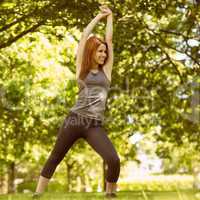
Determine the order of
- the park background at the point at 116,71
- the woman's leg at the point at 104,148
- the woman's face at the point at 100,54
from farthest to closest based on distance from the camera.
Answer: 1. the park background at the point at 116,71
2. the woman's face at the point at 100,54
3. the woman's leg at the point at 104,148

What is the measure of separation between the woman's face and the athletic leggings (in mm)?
797

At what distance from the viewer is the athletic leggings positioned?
5961 millimetres

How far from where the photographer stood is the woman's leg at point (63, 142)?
6109mm

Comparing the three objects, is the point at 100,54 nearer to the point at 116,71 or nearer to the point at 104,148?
the point at 104,148

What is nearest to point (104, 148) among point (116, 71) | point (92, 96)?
point (92, 96)

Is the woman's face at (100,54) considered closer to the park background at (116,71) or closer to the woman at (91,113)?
the woman at (91,113)

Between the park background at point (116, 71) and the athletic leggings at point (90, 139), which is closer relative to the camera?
the athletic leggings at point (90, 139)

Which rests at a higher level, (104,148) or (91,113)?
(91,113)

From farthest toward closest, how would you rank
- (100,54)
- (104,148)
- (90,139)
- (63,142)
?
(100,54) < (63,142) < (90,139) < (104,148)

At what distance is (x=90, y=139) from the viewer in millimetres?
6082

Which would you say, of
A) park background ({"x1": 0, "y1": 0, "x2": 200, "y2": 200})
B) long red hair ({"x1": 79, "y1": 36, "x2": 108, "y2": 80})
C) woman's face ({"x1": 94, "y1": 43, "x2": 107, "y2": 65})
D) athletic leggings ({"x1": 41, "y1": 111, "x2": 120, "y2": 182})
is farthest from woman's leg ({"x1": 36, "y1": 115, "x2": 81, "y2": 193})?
park background ({"x1": 0, "y1": 0, "x2": 200, "y2": 200})

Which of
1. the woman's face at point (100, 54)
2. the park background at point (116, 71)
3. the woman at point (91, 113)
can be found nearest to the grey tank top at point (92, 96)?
the woman at point (91, 113)

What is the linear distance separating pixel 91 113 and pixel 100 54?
0.82 m

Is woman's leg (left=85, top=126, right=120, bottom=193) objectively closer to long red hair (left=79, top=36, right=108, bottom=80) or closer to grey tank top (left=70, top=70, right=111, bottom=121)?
grey tank top (left=70, top=70, right=111, bottom=121)
